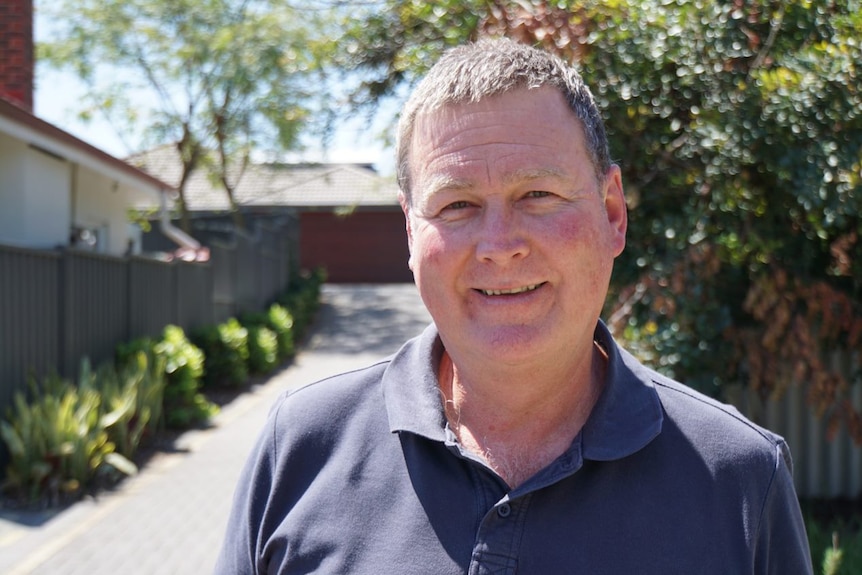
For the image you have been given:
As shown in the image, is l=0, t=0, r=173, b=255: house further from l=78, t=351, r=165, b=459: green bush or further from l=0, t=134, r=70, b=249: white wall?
l=78, t=351, r=165, b=459: green bush

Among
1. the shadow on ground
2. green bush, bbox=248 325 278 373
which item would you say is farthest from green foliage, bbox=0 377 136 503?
the shadow on ground

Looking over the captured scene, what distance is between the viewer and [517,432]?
184 cm

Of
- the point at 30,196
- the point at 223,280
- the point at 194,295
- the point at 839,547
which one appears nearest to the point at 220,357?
the point at 194,295

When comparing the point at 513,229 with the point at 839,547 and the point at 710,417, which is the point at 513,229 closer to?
the point at 710,417

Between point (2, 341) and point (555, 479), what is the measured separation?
745 cm

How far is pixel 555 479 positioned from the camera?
1.66m

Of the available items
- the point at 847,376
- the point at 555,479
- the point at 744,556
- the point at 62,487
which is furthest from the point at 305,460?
the point at 62,487

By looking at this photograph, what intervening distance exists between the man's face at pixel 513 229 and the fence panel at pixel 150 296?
10741 mm

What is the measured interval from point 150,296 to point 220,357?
1497 millimetres

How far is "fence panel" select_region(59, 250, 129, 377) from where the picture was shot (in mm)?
9617

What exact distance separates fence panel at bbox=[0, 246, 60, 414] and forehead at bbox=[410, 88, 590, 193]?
7227 millimetres

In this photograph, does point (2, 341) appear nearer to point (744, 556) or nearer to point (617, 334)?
point (617, 334)

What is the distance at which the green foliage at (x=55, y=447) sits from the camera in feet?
24.3

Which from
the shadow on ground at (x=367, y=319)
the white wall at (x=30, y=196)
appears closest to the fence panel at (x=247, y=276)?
the shadow on ground at (x=367, y=319)
